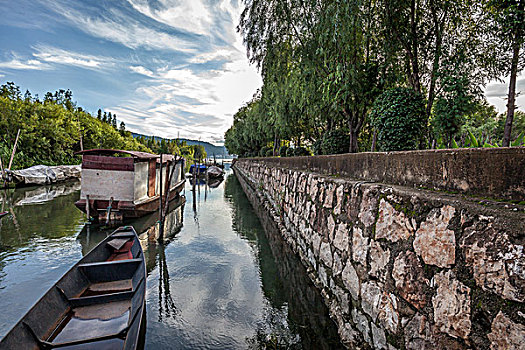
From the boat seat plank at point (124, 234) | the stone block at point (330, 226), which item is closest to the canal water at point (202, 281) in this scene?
the boat seat plank at point (124, 234)

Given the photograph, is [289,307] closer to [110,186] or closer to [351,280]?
[351,280]

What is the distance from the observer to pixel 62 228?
9148mm

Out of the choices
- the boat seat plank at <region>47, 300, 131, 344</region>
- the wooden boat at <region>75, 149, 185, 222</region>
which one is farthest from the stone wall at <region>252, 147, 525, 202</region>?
the wooden boat at <region>75, 149, 185, 222</region>

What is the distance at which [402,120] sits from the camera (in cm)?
548

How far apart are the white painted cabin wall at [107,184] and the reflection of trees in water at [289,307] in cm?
573

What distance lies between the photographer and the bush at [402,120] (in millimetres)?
5465

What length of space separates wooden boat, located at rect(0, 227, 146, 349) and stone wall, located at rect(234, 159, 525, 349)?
2397mm

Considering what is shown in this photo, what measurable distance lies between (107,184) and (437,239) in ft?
34.4

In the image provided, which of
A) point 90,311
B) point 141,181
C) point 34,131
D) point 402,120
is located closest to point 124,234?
point 90,311

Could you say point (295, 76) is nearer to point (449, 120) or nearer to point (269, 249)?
point (449, 120)

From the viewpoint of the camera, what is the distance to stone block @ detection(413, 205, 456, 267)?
5.32 feet

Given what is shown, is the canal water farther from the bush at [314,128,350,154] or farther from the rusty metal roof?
the bush at [314,128,350,154]

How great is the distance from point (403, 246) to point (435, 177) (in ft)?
1.97

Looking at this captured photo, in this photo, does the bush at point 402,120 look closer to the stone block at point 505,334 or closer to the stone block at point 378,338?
the stone block at point 378,338
